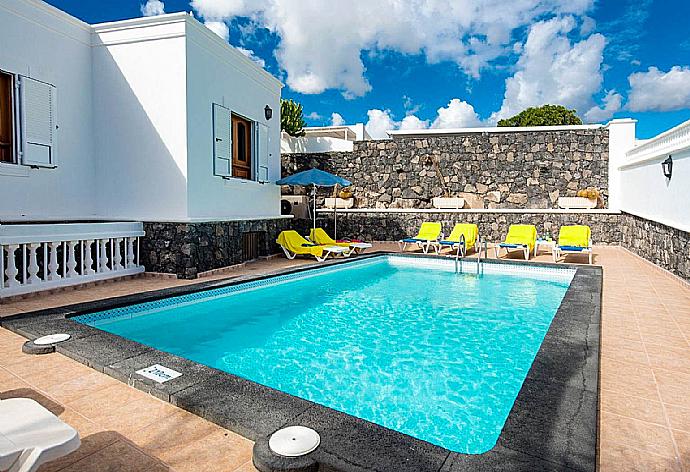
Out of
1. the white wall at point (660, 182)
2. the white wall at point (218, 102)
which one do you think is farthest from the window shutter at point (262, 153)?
the white wall at point (660, 182)

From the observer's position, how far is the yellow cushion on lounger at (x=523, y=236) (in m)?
10.9

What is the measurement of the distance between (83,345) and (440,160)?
13505mm

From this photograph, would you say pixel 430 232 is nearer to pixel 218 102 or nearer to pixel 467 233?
pixel 467 233

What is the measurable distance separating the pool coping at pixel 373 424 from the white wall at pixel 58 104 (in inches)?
142

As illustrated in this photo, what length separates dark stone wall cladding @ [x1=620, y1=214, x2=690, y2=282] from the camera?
22.5 feet

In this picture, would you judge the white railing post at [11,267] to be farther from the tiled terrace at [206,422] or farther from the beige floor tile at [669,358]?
the beige floor tile at [669,358]

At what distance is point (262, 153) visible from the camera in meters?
10.8

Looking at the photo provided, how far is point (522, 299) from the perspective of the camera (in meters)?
7.17

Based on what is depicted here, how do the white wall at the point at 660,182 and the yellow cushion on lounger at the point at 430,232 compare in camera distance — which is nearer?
the white wall at the point at 660,182

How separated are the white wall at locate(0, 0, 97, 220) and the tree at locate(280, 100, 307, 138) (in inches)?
608

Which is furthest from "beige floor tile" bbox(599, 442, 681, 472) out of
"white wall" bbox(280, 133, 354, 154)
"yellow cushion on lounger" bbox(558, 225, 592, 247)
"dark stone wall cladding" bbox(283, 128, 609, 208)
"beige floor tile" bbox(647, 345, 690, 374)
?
"white wall" bbox(280, 133, 354, 154)

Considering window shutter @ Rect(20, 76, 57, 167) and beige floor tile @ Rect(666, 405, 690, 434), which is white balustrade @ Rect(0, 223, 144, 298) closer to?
window shutter @ Rect(20, 76, 57, 167)

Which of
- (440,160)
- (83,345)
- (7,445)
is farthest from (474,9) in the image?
(7,445)

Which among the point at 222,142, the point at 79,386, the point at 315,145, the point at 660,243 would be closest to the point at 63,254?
the point at 222,142
